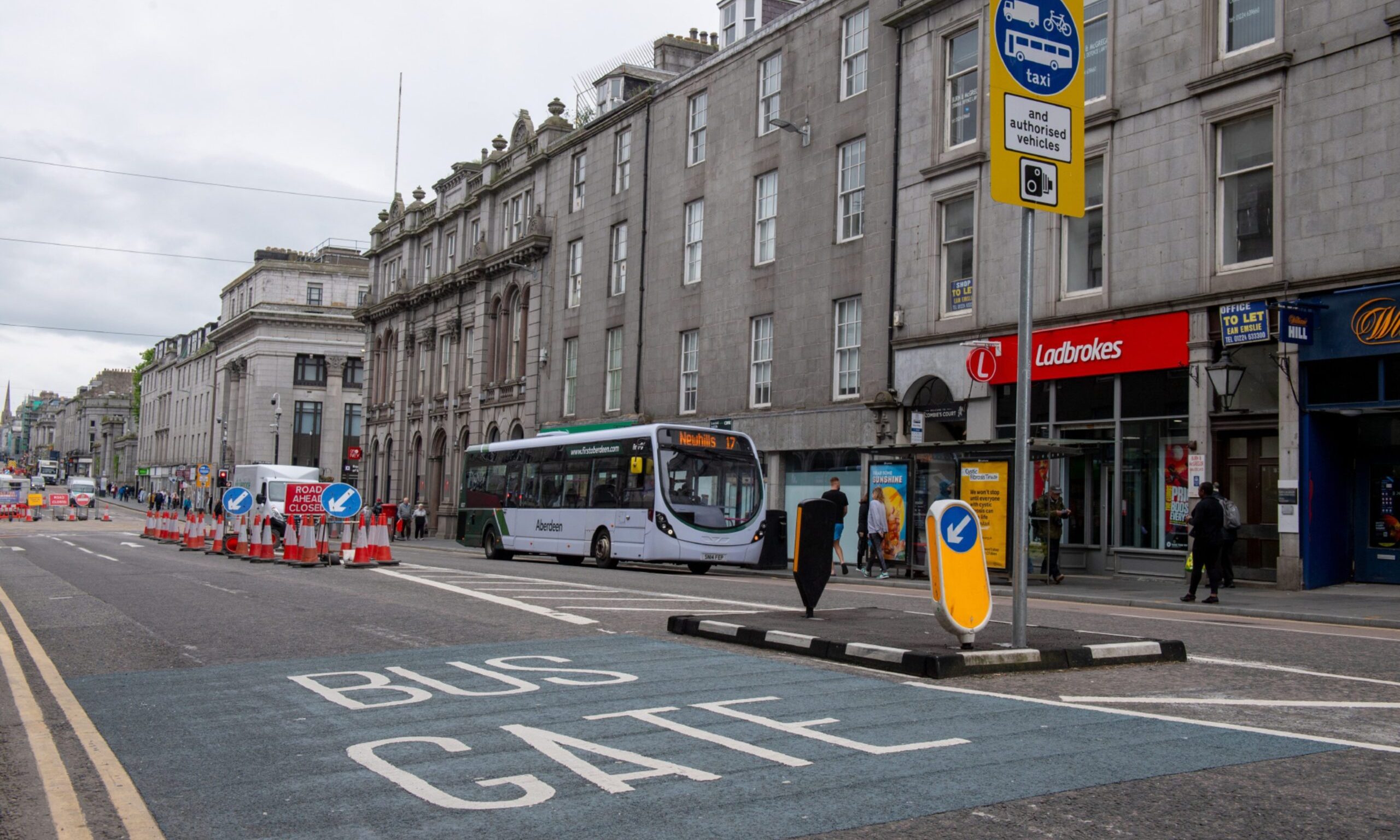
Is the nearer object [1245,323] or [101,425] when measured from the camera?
[1245,323]

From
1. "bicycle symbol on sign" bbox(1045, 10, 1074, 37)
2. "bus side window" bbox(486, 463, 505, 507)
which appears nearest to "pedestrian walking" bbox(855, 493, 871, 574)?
"bus side window" bbox(486, 463, 505, 507)

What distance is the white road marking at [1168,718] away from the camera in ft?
19.7

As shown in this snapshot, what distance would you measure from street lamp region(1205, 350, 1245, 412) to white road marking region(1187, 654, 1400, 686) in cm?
1085

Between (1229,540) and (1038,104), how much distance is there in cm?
1111

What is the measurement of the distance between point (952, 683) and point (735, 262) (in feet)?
85.5

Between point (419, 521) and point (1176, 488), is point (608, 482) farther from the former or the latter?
point (419, 521)

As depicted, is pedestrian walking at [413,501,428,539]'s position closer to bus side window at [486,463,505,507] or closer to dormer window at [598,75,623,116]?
bus side window at [486,463,505,507]

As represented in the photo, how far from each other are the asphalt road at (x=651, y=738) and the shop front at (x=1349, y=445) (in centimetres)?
707

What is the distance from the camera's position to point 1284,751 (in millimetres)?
5754

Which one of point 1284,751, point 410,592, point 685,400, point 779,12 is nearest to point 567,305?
point 685,400

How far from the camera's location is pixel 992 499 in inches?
821

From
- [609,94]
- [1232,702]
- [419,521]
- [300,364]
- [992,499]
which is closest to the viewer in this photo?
[1232,702]

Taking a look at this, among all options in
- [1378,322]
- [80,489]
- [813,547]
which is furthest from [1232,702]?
[80,489]

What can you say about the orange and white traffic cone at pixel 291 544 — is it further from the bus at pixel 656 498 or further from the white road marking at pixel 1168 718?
the white road marking at pixel 1168 718
